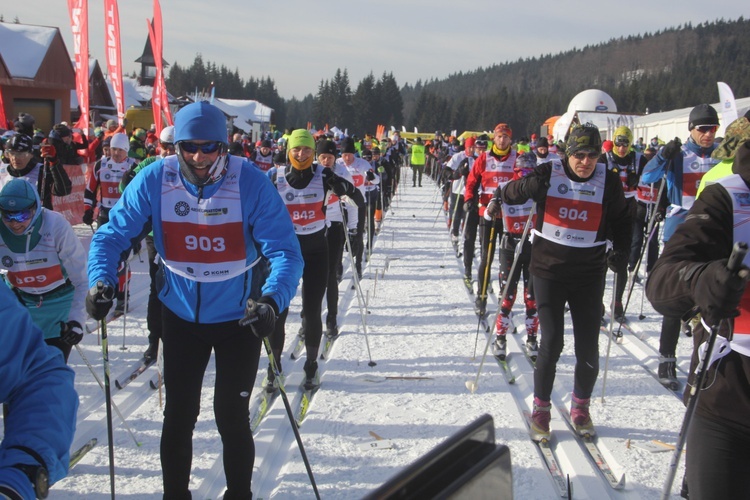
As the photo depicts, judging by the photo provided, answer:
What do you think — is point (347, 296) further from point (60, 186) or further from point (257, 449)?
point (257, 449)

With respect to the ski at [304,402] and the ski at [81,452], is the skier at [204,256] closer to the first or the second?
the ski at [81,452]

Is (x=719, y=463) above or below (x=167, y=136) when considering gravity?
below

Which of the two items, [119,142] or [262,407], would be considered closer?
[262,407]

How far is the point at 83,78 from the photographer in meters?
12.9

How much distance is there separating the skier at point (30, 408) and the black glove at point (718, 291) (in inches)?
68.3

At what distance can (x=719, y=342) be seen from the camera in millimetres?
2086

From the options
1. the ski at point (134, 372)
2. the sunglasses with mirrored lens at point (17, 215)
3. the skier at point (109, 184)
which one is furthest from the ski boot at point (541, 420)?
the skier at point (109, 184)

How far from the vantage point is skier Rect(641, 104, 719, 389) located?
5336 mm

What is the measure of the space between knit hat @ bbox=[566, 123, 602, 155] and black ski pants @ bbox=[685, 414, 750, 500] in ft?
7.67

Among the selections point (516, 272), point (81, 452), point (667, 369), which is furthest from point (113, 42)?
point (667, 369)

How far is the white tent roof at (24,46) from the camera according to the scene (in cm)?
2938

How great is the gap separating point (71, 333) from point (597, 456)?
3506mm

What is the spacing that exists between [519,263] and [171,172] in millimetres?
4108

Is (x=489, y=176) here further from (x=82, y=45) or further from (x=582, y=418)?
(x=82, y=45)
